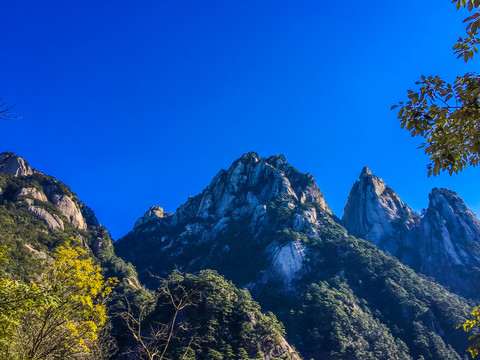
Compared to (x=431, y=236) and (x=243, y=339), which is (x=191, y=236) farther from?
(x=431, y=236)

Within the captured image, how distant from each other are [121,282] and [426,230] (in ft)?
327

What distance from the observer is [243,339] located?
3984cm

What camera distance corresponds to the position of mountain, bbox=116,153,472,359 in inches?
2195

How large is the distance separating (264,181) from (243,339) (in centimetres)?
7871

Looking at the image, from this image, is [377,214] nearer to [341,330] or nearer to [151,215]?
[341,330]

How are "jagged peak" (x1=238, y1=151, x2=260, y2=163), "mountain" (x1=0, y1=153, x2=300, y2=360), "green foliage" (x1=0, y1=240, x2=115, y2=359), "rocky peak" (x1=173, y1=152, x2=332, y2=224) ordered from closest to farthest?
"green foliage" (x1=0, y1=240, x2=115, y2=359), "mountain" (x1=0, y1=153, x2=300, y2=360), "rocky peak" (x1=173, y1=152, x2=332, y2=224), "jagged peak" (x1=238, y1=151, x2=260, y2=163)

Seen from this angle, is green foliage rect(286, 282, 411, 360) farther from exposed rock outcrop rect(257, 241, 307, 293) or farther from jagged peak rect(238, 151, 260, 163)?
jagged peak rect(238, 151, 260, 163)

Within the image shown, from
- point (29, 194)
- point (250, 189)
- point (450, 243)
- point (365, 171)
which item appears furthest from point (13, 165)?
point (450, 243)

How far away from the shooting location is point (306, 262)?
7762cm

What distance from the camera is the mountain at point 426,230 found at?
9300cm

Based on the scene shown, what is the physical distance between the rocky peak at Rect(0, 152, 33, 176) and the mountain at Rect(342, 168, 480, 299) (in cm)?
11690

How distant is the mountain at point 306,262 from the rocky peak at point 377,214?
549 mm

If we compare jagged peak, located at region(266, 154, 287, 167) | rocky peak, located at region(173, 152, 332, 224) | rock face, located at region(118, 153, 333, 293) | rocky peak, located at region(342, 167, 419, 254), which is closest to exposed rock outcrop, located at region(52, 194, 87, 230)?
rock face, located at region(118, 153, 333, 293)

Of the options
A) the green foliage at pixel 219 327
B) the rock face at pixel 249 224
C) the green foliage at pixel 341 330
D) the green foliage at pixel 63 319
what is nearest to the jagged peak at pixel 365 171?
the rock face at pixel 249 224
